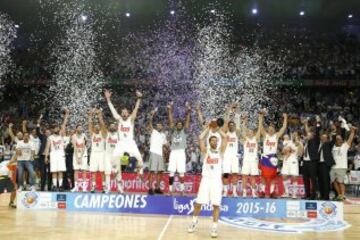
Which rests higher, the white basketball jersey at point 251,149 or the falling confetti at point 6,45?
the falling confetti at point 6,45

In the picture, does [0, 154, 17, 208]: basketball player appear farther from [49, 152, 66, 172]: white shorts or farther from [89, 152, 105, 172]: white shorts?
[89, 152, 105, 172]: white shorts

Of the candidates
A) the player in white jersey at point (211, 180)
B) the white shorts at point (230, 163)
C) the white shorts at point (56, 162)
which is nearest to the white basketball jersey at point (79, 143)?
the white shorts at point (56, 162)

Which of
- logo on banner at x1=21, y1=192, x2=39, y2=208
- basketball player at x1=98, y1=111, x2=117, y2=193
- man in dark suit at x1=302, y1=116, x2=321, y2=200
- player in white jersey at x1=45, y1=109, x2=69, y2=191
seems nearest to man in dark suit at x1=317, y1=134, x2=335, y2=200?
man in dark suit at x1=302, y1=116, x2=321, y2=200

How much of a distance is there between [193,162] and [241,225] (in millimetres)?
8658

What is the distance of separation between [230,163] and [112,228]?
434cm

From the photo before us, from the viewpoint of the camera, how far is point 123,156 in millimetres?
13875

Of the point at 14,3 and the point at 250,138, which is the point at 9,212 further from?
the point at 14,3

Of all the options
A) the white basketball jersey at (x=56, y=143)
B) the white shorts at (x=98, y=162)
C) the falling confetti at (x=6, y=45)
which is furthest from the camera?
the falling confetti at (x=6, y=45)

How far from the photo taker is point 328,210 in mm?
12930

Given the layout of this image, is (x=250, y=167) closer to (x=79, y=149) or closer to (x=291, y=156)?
(x=291, y=156)

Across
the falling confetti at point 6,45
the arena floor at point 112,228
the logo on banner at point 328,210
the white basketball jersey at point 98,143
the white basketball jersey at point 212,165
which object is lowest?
the arena floor at point 112,228

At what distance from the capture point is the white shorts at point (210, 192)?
35.5ft

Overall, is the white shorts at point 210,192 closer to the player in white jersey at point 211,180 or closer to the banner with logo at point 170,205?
the player in white jersey at point 211,180

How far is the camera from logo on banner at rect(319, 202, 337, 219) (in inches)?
508
